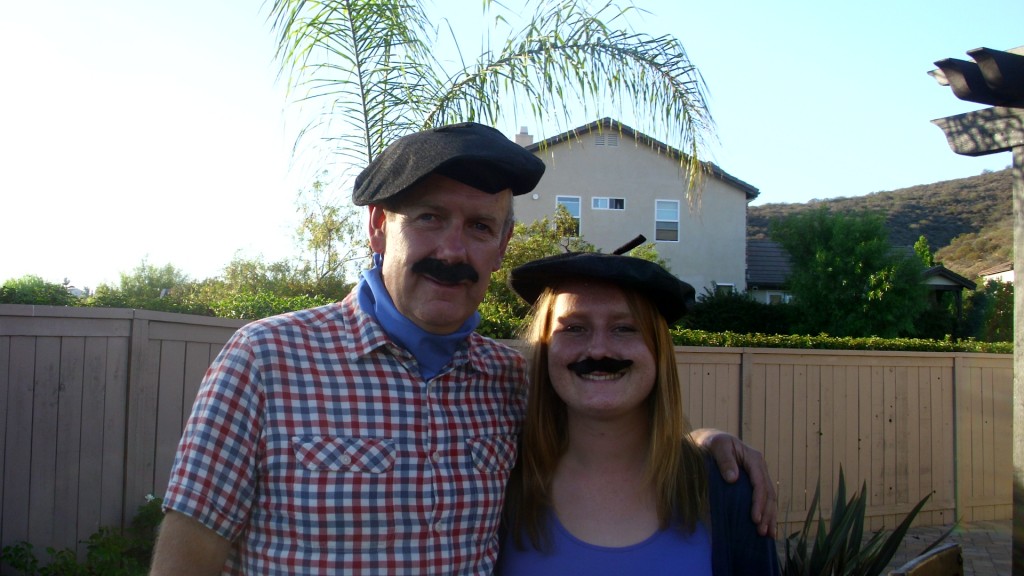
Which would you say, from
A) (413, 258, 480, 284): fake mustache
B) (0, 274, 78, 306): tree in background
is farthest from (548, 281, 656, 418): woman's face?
(0, 274, 78, 306): tree in background

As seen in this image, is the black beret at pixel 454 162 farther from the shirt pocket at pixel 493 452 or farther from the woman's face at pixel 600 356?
the shirt pocket at pixel 493 452

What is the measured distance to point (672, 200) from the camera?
27188 millimetres

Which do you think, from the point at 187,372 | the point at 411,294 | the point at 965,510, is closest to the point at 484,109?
the point at 187,372

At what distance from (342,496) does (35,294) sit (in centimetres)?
388

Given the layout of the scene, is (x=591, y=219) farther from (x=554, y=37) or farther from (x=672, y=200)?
(x=554, y=37)

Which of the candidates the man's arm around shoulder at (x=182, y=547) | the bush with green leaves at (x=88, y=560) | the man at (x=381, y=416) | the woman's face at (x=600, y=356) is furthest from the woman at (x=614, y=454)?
the bush with green leaves at (x=88, y=560)

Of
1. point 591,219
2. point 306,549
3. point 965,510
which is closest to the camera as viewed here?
point 306,549

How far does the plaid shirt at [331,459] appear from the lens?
1.81 meters

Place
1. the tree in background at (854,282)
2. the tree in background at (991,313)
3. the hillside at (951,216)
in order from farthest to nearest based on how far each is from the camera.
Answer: the hillside at (951,216) < the tree in background at (854,282) < the tree in background at (991,313)

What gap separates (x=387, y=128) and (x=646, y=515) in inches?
115

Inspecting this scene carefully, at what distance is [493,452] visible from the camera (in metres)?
2.21

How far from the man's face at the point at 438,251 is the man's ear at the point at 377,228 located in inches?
2.2

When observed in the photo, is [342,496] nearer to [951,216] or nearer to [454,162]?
[454,162]

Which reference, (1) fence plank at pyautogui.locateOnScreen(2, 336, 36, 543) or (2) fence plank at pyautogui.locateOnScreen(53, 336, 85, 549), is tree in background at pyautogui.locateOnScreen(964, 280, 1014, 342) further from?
(1) fence plank at pyautogui.locateOnScreen(2, 336, 36, 543)
